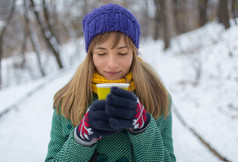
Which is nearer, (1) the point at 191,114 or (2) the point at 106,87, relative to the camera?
(2) the point at 106,87

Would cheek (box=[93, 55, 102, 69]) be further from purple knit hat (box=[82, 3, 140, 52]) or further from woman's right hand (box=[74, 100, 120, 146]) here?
woman's right hand (box=[74, 100, 120, 146])

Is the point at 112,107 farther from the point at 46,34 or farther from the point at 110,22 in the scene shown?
the point at 46,34

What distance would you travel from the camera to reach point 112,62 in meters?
1.29

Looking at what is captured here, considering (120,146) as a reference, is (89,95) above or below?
above

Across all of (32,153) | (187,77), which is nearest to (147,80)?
(32,153)

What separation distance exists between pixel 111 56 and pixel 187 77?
5894 mm

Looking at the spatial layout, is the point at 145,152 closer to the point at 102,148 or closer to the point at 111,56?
the point at 102,148

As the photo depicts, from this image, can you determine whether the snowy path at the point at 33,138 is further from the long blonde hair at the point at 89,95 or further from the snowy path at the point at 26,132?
the long blonde hair at the point at 89,95

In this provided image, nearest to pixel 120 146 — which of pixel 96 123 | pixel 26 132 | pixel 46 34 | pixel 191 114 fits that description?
pixel 96 123

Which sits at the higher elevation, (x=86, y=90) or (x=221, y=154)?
(x=86, y=90)

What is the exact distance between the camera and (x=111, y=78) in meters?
1.39

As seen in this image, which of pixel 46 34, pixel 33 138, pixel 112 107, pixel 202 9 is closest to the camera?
pixel 112 107

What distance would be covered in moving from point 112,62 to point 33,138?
2872 millimetres

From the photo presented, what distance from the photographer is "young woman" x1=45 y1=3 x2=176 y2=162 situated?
1.00 meters
